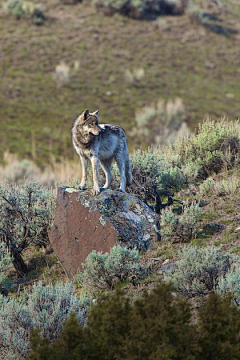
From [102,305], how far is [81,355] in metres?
0.54

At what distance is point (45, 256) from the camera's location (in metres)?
9.29

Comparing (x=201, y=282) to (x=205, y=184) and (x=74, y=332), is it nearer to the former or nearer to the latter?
(x=74, y=332)

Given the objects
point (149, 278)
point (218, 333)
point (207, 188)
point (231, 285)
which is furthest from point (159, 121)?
point (218, 333)

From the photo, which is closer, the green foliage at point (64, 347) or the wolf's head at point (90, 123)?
the green foliage at point (64, 347)

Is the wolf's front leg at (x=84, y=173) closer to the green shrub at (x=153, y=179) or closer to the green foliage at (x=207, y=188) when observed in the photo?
the green shrub at (x=153, y=179)

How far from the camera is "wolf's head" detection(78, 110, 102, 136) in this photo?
25.9 feet

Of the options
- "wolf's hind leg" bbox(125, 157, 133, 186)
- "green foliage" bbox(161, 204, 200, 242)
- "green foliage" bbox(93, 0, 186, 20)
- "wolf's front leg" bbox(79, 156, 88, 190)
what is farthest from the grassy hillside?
"green foliage" bbox(161, 204, 200, 242)

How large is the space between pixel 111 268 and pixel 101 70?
97.1 feet

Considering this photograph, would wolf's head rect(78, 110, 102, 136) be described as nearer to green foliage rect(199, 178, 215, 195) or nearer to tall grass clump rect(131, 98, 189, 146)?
green foliage rect(199, 178, 215, 195)

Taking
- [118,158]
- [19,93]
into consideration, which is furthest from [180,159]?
[19,93]

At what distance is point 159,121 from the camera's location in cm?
2991

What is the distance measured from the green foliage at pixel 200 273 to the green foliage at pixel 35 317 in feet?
4.42

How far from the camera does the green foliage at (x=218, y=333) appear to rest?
4484 mm

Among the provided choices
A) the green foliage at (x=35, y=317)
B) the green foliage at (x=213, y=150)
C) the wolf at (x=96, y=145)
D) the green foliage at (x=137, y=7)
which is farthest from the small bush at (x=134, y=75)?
the green foliage at (x=35, y=317)
